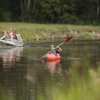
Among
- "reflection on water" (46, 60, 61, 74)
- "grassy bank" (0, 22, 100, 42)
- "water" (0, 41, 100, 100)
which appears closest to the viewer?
"water" (0, 41, 100, 100)

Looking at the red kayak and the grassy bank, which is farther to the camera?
the grassy bank

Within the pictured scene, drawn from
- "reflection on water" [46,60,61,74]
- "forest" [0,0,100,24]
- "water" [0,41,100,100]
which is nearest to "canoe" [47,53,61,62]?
"reflection on water" [46,60,61,74]

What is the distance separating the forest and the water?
25.4 meters

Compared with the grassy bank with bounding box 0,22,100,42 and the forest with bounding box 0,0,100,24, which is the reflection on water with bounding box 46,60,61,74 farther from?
the forest with bounding box 0,0,100,24

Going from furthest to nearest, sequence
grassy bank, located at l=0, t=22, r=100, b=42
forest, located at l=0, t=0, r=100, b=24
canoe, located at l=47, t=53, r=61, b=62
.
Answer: forest, located at l=0, t=0, r=100, b=24 < grassy bank, located at l=0, t=22, r=100, b=42 < canoe, located at l=47, t=53, r=61, b=62

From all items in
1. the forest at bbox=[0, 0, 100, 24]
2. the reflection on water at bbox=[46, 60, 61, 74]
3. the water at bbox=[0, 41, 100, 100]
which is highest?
the forest at bbox=[0, 0, 100, 24]

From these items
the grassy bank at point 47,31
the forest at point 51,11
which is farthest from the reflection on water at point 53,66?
the forest at point 51,11

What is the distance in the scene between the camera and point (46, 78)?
2256 cm

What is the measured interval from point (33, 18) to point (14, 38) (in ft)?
77.5

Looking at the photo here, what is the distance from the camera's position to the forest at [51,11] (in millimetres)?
67500

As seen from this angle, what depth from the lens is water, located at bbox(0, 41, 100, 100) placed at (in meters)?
8.52

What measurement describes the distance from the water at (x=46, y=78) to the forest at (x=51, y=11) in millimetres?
25380

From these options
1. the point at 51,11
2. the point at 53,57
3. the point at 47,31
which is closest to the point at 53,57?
the point at 53,57

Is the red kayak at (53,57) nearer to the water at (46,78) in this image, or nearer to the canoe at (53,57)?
the canoe at (53,57)
